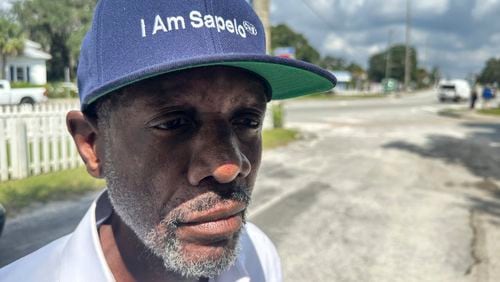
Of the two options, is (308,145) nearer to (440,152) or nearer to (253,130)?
(440,152)

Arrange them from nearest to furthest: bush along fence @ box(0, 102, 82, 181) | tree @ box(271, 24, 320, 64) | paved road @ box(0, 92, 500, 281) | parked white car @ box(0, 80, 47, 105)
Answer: paved road @ box(0, 92, 500, 281)
parked white car @ box(0, 80, 47, 105)
bush along fence @ box(0, 102, 82, 181)
tree @ box(271, 24, 320, 64)

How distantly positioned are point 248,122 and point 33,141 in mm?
6894

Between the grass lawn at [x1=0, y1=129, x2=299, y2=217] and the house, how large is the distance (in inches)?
64.1

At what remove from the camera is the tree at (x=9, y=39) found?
3.31 metres

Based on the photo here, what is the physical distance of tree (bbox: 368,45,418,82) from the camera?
108 m

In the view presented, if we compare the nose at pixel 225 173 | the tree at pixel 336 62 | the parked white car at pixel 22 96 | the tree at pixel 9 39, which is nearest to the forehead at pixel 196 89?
the nose at pixel 225 173

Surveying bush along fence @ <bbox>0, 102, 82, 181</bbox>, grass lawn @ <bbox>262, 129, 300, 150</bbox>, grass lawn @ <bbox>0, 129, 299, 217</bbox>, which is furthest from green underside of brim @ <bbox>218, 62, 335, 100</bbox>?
grass lawn @ <bbox>262, 129, 300, 150</bbox>

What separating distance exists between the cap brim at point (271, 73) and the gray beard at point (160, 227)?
239 millimetres

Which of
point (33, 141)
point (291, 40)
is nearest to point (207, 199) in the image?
point (33, 141)

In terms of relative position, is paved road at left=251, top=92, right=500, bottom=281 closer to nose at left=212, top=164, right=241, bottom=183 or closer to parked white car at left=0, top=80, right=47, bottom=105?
nose at left=212, top=164, right=241, bottom=183

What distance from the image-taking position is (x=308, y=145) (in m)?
11.9

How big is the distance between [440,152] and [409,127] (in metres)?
5.90

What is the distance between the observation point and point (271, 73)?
118cm

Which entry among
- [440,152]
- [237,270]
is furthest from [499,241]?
[440,152]
